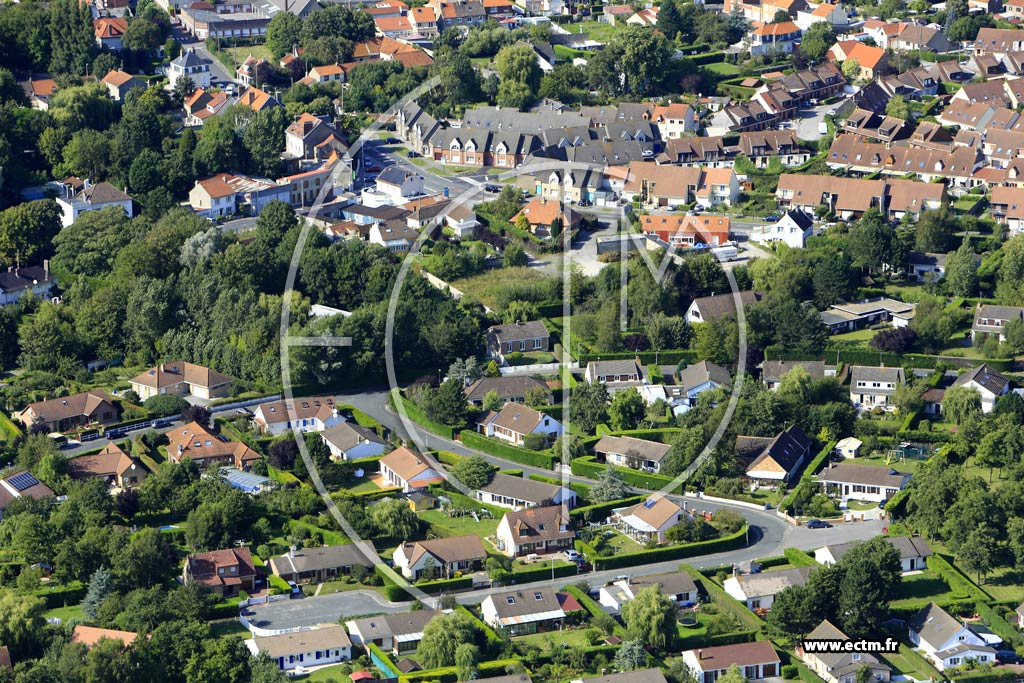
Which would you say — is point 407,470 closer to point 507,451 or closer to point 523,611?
point 507,451

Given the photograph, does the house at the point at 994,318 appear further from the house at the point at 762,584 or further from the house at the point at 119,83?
→ the house at the point at 119,83

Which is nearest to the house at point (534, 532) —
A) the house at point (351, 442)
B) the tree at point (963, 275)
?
the house at point (351, 442)

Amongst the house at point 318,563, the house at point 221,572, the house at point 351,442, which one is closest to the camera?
the house at point 221,572

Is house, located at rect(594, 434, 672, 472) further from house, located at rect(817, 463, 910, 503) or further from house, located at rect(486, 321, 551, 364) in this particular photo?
house, located at rect(486, 321, 551, 364)

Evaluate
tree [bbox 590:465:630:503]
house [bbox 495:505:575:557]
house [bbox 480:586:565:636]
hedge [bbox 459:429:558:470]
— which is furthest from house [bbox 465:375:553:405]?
house [bbox 480:586:565:636]

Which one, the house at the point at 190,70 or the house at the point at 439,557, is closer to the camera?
the house at the point at 439,557

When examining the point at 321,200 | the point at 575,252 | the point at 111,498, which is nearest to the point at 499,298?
the point at 575,252
